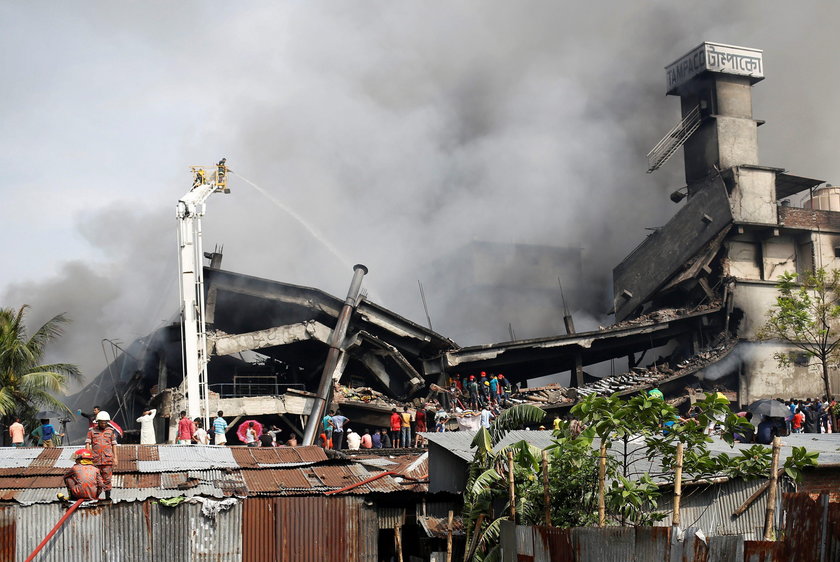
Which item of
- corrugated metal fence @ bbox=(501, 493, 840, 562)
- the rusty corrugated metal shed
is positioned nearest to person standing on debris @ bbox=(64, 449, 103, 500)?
the rusty corrugated metal shed

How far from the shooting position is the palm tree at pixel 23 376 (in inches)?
1104

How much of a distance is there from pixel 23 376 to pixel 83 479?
1600 cm

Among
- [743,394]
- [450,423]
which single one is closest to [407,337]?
[450,423]

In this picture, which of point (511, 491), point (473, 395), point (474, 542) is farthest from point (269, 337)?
point (511, 491)

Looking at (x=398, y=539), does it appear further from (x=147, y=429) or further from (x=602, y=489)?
(x=147, y=429)

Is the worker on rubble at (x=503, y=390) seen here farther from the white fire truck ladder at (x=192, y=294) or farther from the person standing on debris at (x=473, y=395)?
the white fire truck ladder at (x=192, y=294)

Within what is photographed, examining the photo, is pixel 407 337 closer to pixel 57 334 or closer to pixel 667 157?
pixel 57 334

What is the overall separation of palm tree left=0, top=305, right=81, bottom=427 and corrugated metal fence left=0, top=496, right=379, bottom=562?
49.0 ft

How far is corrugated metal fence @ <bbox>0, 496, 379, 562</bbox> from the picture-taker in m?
13.5

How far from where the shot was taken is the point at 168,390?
103 ft

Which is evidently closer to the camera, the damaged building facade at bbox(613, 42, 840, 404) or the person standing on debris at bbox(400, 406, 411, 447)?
the person standing on debris at bbox(400, 406, 411, 447)

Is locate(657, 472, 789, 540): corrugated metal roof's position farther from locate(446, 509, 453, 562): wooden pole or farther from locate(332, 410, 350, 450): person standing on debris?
locate(332, 410, 350, 450): person standing on debris

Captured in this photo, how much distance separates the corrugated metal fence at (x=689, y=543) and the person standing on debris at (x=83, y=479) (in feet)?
18.9

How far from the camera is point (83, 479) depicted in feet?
44.6
